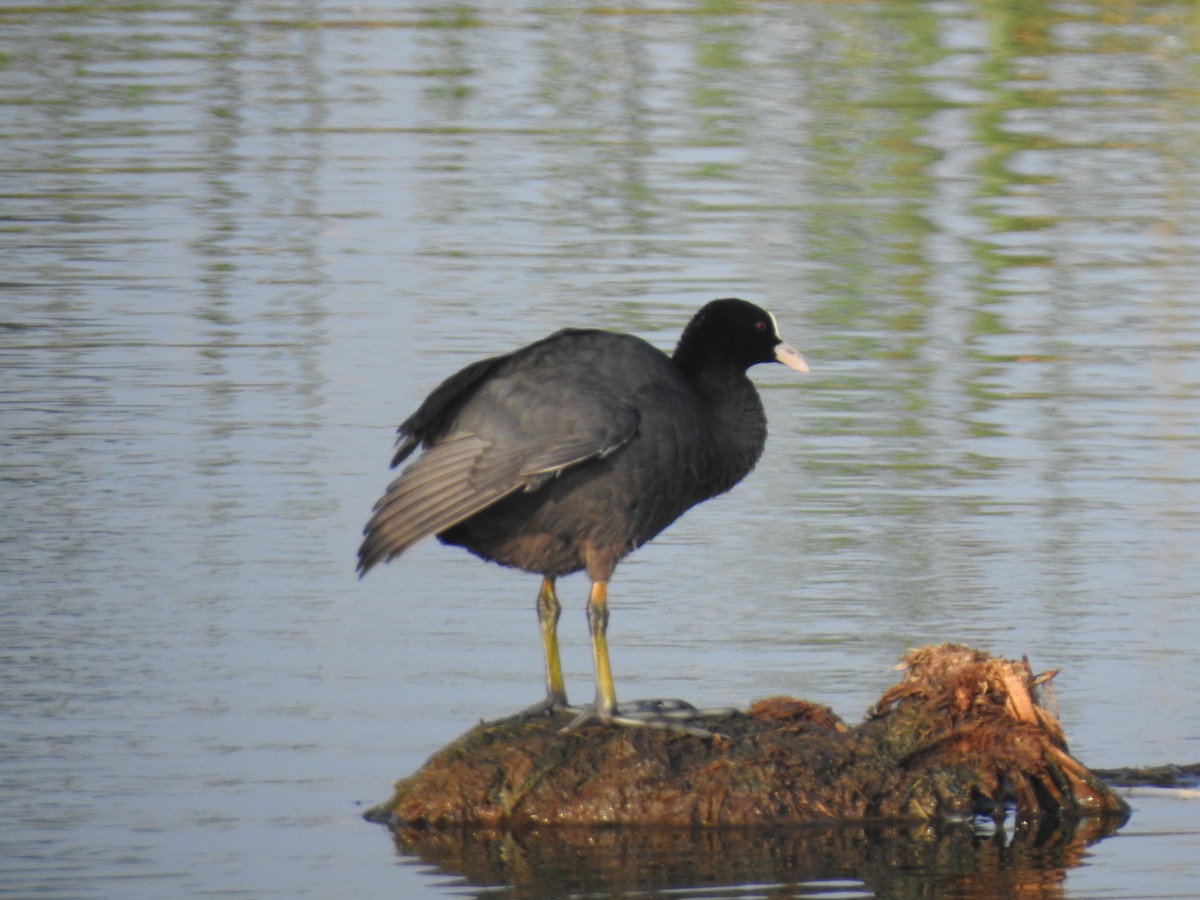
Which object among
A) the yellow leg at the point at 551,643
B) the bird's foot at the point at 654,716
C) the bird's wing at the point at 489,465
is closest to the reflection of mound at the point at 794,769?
the bird's foot at the point at 654,716

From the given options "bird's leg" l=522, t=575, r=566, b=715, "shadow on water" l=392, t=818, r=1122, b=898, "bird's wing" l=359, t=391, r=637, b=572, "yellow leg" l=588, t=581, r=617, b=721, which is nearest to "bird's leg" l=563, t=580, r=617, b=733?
"yellow leg" l=588, t=581, r=617, b=721

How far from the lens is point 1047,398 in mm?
10141

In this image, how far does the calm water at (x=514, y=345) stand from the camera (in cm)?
619

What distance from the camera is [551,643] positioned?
6.45m

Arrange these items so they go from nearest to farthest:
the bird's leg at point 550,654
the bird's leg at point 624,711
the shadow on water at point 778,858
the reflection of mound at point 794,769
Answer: the shadow on water at point 778,858
the reflection of mound at point 794,769
the bird's leg at point 624,711
the bird's leg at point 550,654

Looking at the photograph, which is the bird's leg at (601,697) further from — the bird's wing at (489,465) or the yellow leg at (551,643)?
the bird's wing at (489,465)

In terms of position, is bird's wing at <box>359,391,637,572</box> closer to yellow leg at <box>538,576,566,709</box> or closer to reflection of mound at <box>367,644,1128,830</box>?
yellow leg at <box>538,576,566,709</box>

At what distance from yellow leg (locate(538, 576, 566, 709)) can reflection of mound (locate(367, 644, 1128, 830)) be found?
135 mm

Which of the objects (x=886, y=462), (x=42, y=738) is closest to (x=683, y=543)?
(x=886, y=462)

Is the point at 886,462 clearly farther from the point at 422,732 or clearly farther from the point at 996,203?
the point at 996,203

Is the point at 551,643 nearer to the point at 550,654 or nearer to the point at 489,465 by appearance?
the point at 550,654

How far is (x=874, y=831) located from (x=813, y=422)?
13.1ft

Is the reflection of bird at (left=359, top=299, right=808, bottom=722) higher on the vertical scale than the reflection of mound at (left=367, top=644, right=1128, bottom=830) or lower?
higher

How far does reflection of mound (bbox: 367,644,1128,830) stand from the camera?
6.06 meters
